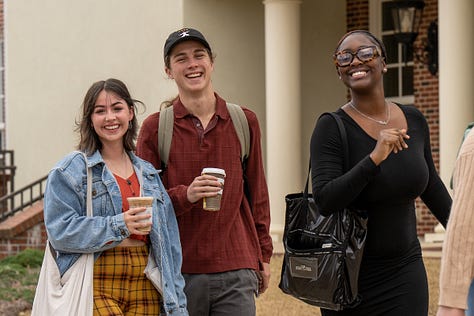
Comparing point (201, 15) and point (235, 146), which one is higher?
point (201, 15)

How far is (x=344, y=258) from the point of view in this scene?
15.3ft

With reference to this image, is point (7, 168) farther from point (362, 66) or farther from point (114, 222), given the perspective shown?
point (362, 66)

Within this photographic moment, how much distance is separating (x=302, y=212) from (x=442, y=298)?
1604 millimetres

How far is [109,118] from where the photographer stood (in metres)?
4.84

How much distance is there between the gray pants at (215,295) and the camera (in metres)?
5.03

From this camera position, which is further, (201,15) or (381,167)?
(201,15)

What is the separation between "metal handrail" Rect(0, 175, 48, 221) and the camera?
1720cm

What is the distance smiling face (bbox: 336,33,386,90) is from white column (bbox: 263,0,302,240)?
10.4 metres

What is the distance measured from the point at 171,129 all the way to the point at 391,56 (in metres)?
12.0

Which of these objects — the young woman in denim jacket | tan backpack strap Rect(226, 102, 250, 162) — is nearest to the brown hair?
the young woman in denim jacket

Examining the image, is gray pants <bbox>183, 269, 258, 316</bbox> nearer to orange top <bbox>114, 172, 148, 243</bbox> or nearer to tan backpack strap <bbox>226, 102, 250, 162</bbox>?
orange top <bbox>114, 172, 148, 243</bbox>

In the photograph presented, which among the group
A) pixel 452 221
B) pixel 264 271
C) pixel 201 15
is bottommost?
pixel 264 271

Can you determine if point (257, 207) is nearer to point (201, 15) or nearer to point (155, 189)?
point (155, 189)

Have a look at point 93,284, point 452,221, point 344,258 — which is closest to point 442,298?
point 452,221
